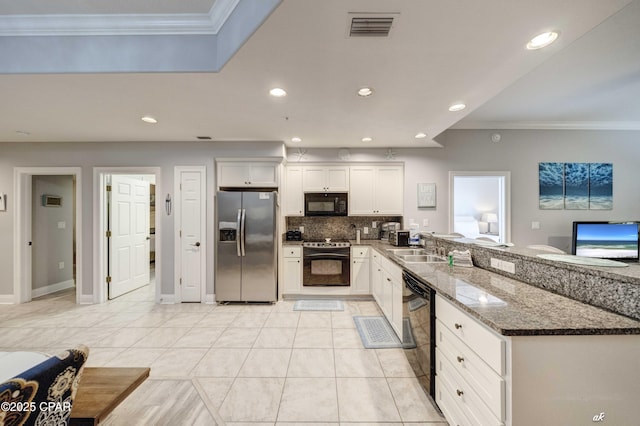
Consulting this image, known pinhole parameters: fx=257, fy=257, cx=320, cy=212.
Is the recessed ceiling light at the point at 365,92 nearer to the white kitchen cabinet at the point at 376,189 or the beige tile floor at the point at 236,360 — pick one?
the white kitchen cabinet at the point at 376,189

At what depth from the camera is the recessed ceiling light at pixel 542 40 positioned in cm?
153

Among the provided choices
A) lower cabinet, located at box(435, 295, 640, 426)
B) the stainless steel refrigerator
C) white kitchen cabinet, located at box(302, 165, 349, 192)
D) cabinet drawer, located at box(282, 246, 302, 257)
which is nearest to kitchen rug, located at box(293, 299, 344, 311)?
the stainless steel refrigerator

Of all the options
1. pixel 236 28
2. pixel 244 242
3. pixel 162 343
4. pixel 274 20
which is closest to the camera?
pixel 274 20

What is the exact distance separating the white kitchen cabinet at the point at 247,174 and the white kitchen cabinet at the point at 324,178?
1.83 ft

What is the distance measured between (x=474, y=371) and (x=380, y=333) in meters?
1.71

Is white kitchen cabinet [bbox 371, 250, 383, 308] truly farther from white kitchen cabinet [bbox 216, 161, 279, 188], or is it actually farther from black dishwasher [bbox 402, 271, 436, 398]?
white kitchen cabinet [bbox 216, 161, 279, 188]

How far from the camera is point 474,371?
1.31m

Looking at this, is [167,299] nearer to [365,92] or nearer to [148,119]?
[148,119]

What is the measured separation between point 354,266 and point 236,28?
3287 mm

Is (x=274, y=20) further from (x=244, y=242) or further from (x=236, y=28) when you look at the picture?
(x=244, y=242)

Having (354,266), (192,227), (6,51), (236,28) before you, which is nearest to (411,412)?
(354,266)

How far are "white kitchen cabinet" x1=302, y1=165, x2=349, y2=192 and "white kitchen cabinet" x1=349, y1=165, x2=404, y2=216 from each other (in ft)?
0.45

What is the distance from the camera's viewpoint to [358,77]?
202 cm

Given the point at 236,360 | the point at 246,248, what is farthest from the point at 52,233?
the point at 236,360
